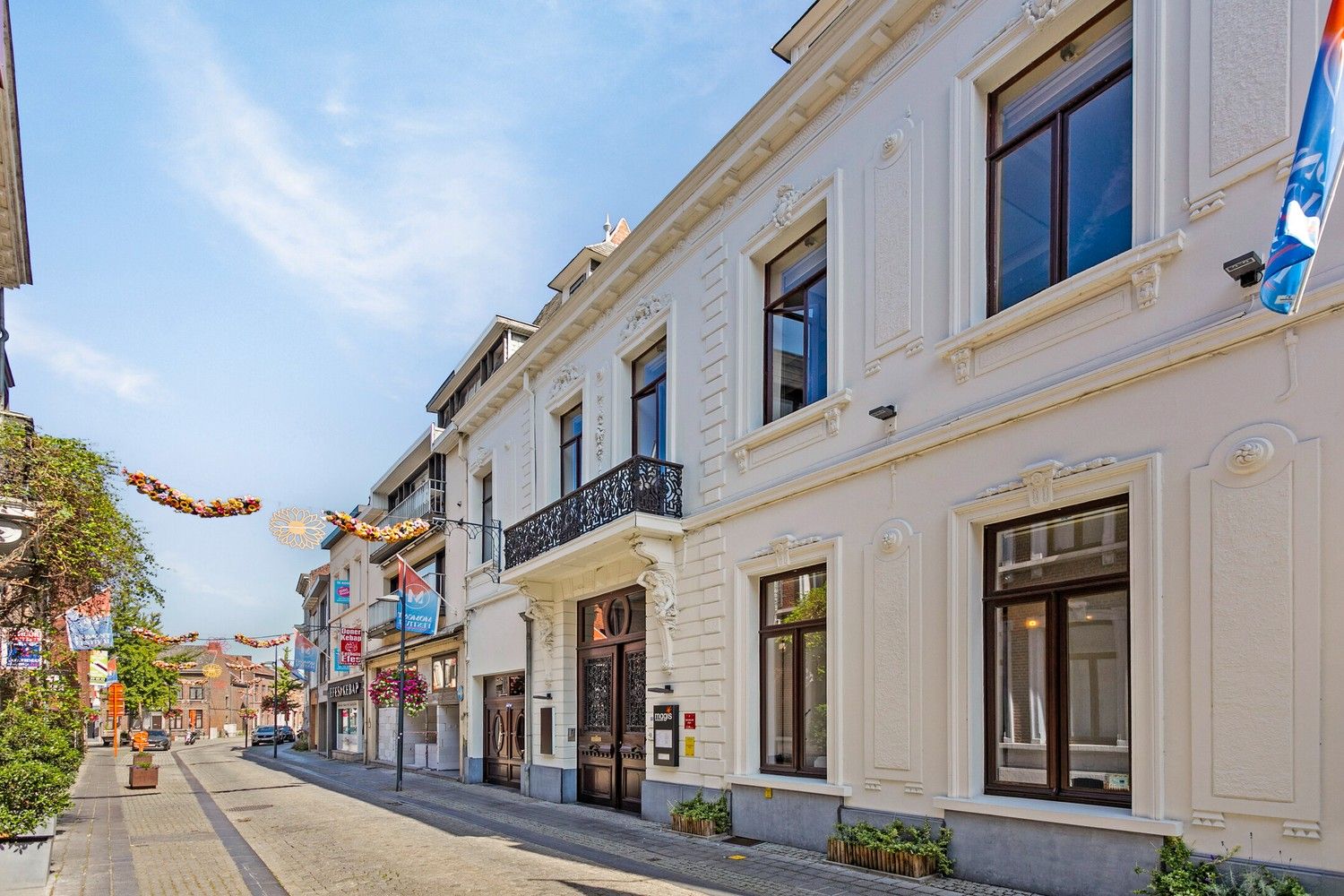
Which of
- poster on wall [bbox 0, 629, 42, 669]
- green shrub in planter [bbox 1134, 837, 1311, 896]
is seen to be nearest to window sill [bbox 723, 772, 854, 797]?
green shrub in planter [bbox 1134, 837, 1311, 896]

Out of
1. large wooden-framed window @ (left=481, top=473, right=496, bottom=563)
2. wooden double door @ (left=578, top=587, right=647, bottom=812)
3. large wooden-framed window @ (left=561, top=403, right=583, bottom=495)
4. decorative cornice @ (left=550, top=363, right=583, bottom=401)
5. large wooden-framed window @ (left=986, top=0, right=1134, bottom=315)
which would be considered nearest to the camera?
large wooden-framed window @ (left=986, top=0, right=1134, bottom=315)

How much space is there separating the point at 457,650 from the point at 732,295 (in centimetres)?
1392

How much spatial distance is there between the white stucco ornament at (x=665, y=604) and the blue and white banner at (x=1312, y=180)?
30.4 ft

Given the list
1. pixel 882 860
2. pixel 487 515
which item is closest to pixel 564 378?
pixel 487 515

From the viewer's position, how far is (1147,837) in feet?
22.4

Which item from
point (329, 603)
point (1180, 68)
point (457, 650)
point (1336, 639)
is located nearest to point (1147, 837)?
point (1336, 639)

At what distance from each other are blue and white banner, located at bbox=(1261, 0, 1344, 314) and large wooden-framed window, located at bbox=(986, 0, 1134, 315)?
2846 mm

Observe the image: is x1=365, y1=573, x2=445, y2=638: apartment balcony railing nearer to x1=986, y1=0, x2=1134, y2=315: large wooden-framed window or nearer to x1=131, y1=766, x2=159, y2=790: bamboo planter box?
x1=131, y1=766, x2=159, y2=790: bamboo planter box

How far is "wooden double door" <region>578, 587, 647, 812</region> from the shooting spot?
48.2 feet

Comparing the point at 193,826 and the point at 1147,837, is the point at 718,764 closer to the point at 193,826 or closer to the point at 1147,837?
the point at 1147,837

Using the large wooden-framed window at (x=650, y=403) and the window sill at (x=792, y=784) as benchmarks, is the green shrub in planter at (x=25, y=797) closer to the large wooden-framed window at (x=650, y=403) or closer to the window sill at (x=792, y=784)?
the window sill at (x=792, y=784)

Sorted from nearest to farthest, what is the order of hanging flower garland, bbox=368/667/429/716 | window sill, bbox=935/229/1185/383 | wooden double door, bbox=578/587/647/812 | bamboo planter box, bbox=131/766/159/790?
window sill, bbox=935/229/1185/383, wooden double door, bbox=578/587/647/812, bamboo planter box, bbox=131/766/159/790, hanging flower garland, bbox=368/667/429/716

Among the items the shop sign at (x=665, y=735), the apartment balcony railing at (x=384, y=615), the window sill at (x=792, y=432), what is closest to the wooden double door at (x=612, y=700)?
the shop sign at (x=665, y=735)

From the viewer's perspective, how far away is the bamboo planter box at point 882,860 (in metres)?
8.47
